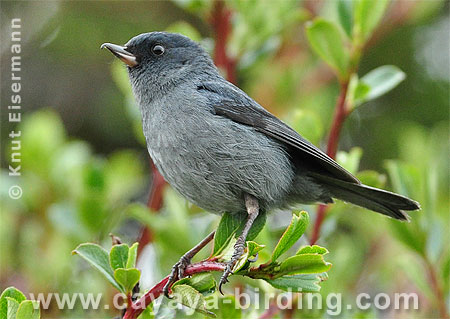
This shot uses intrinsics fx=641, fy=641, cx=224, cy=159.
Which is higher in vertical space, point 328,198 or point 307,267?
point 328,198

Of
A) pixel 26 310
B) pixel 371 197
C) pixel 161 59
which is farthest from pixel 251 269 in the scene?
pixel 161 59

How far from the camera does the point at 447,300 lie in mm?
3533

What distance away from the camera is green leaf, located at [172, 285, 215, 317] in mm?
2402

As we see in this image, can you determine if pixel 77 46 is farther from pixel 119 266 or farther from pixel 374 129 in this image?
pixel 119 266

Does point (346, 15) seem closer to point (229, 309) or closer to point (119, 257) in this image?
point (229, 309)

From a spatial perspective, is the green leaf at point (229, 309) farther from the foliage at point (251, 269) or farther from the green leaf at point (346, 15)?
the green leaf at point (346, 15)

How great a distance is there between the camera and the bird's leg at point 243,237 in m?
2.65

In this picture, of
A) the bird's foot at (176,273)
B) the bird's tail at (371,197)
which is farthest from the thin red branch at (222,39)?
the bird's foot at (176,273)

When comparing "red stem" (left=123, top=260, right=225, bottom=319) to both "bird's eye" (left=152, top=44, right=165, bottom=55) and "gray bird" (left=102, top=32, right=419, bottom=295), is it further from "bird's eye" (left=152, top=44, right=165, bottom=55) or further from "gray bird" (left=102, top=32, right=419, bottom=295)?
"bird's eye" (left=152, top=44, right=165, bottom=55)

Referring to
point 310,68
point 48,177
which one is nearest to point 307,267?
point 48,177

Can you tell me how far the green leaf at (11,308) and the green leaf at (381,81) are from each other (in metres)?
1.96

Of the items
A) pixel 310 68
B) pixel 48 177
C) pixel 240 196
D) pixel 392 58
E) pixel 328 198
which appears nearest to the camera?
pixel 240 196

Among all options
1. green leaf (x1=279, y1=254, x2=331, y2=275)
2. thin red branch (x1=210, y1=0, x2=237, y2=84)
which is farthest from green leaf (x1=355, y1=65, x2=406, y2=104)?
green leaf (x1=279, y1=254, x2=331, y2=275)

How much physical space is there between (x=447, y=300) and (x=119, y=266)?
6.44ft
